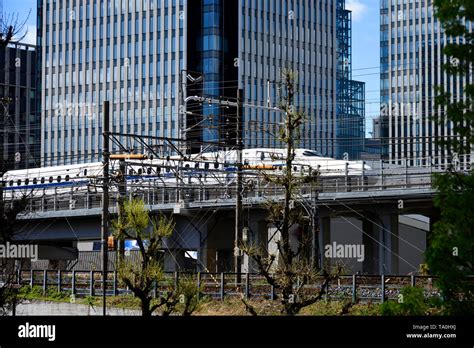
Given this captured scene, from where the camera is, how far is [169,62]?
543ft

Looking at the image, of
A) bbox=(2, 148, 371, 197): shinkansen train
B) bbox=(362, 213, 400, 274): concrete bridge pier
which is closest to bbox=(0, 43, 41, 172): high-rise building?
bbox=(2, 148, 371, 197): shinkansen train

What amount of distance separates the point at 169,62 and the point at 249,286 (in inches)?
4516

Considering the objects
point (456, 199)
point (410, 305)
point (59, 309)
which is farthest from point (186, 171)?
point (456, 199)

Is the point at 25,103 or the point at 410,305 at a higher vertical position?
the point at 25,103

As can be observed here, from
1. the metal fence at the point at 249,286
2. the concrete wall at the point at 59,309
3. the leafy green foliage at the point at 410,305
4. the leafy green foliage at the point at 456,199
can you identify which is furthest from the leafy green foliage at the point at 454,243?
the concrete wall at the point at 59,309

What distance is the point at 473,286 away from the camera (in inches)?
982

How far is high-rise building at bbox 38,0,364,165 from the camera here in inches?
6462

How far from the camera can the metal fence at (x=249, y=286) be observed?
1857 inches

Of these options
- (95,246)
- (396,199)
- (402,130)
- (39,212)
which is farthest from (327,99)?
(396,199)

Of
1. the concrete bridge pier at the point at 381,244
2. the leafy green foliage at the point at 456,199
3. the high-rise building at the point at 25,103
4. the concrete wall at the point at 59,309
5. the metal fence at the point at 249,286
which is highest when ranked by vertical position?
the high-rise building at the point at 25,103

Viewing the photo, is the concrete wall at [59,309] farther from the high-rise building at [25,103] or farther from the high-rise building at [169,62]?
the high-rise building at [25,103]

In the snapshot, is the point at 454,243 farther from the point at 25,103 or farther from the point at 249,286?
the point at 25,103

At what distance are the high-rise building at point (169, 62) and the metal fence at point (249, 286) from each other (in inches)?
3658

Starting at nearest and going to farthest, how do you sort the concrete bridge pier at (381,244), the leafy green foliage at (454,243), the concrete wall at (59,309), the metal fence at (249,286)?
the leafy green foliage at (454,243)
the metal fence at (249,286)
the concrete wall at (59,309)
the concrete bridge pier at (381,244)
